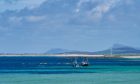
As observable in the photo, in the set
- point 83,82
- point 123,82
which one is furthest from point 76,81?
point 123,82

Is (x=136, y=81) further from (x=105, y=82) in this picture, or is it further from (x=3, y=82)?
(x=3, y=82)

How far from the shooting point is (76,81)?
5931 centimetres

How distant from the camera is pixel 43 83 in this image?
56781 millimetres

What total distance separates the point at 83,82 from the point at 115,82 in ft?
10.8

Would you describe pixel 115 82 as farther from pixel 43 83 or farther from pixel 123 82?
pixel 43 83

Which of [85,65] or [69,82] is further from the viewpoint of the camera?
[85,65]

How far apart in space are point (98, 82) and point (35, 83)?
6.49 meters

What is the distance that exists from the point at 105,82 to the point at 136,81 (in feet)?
11.6

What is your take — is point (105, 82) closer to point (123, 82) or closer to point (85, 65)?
point (123, 82)

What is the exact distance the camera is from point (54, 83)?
57.1 m

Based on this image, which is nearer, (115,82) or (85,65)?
(115,82)

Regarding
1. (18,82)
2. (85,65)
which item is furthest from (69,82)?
(85,65)

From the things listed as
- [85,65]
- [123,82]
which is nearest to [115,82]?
[123,82]

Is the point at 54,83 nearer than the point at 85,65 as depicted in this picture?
Yes
